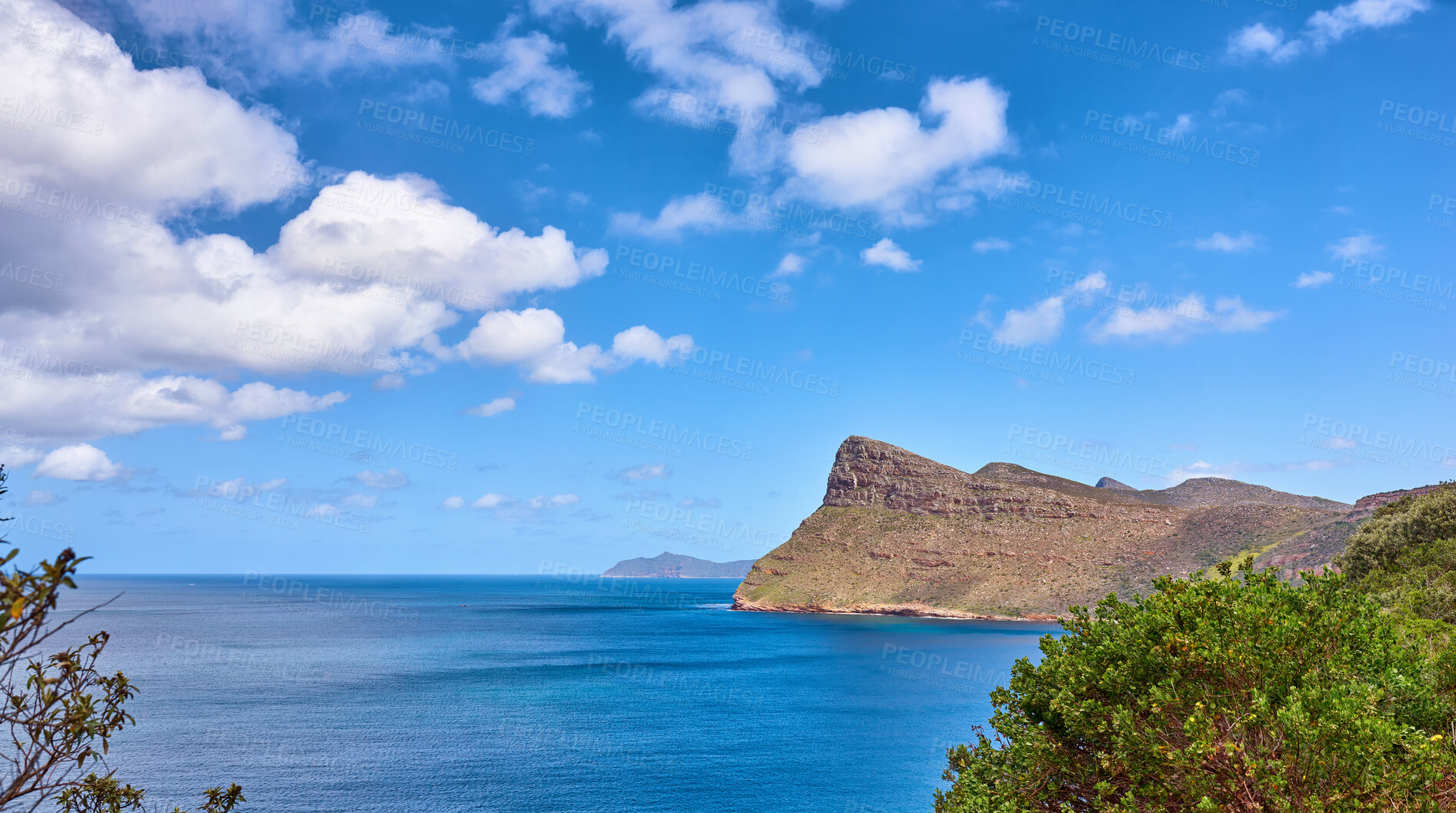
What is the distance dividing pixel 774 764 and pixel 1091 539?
159 meters

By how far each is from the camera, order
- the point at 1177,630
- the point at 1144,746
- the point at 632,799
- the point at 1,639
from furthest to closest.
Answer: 1. the point at 632,799
2. the point at 1177,630
3. the point at 1144,746
4. the point at 1,639

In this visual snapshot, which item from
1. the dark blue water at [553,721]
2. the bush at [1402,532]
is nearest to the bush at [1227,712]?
the dark blue water at [553,721]

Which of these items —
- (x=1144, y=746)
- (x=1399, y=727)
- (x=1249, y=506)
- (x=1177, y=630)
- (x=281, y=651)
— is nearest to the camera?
(x=1399, y=727)

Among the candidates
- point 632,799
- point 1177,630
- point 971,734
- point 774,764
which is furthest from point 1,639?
point 971,734

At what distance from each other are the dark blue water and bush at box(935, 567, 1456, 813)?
34.3 m

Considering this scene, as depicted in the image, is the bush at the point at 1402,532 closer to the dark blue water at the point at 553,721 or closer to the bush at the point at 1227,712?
the dark blue water at the point at 553,721

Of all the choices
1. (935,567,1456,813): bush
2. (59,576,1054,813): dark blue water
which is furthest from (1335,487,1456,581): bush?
(935,567,1456,813): bush

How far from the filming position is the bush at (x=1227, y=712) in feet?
47.8

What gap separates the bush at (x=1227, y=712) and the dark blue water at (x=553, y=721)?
113 feet

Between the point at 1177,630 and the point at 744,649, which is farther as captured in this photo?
the point at 744,649

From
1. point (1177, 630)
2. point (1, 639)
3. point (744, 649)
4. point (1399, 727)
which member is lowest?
point (744, 649)

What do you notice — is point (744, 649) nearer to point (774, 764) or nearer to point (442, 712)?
point (442, 712)

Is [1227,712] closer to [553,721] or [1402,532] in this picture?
[1402,532]

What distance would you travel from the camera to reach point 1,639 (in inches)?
298
